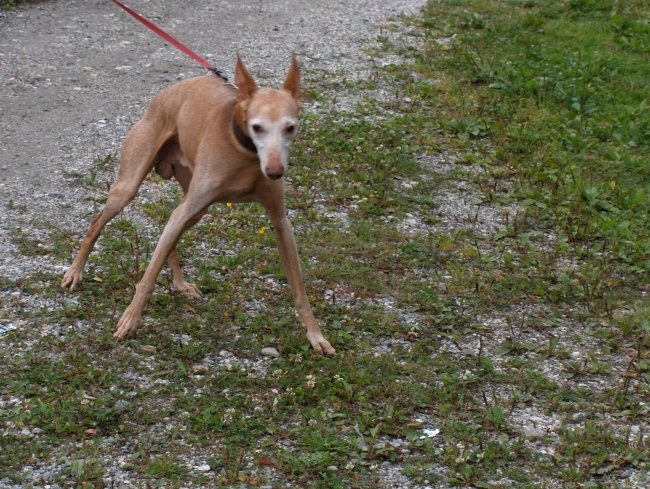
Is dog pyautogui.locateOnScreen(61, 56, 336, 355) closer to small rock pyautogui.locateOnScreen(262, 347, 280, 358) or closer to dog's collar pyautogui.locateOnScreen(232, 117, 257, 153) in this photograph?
dog's collar pyautogui.locateOnScreen(232, 117, 257, 153)

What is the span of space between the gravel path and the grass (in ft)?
1.40

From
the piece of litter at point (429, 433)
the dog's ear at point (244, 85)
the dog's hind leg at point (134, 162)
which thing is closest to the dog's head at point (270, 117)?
the dog's ear at point (244, 85)

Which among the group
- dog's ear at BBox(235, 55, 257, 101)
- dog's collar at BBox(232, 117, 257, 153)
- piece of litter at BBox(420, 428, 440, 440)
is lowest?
piece of litter at BBox(420, 428, 440, 440)

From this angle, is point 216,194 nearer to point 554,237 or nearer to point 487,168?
point 554,237

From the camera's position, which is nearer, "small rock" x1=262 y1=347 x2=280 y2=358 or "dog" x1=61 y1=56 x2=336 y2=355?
"dog" x1=61 y1=56 x2=336 y2=355

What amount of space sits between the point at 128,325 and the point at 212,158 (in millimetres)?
1039

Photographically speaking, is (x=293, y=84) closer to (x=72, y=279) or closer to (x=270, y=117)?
(x=270, y=117)

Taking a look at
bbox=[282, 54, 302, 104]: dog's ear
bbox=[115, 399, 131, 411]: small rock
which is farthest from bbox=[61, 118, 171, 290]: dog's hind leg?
A: bbox=[115, 399, 131, 411]: small rock

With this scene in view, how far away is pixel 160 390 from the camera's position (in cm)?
534

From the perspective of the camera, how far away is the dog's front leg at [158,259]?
18.6ft

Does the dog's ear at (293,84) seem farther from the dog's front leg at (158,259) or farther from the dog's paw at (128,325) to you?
the dog's paw at (128,325)

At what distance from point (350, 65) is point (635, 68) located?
2.97 m

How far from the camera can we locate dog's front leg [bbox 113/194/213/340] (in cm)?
568

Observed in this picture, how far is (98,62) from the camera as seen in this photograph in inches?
414
